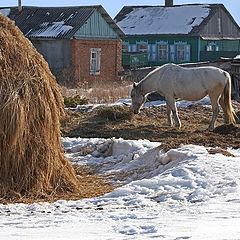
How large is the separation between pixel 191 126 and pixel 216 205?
1011cm

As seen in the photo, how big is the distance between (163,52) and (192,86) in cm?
3261

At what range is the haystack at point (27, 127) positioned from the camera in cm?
953

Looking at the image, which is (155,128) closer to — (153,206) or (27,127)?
(27,127)

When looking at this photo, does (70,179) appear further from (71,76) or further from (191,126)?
(71,76)

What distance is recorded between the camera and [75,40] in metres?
37.2

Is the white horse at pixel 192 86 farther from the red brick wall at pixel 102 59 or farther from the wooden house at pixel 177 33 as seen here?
the wooden house at pixel 177 33

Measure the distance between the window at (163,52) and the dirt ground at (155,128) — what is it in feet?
93.1

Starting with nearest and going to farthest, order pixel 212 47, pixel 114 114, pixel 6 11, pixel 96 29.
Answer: pixel 114 114 < pixel 96 29 < pixel 6 11 < pixel 212 47

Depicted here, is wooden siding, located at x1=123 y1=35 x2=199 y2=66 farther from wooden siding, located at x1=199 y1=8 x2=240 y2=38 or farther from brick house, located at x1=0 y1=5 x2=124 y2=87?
brick house, located at x1=0 y1=5 x2=124 y2=87

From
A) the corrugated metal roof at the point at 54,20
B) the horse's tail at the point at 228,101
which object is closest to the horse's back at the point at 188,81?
the horse's tail at the point at 228,101

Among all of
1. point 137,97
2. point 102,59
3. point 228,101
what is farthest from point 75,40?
point 228,101

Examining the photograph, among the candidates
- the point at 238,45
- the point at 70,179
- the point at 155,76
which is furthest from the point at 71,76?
the point at 70,179

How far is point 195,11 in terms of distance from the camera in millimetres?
52156

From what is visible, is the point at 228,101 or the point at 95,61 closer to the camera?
the point at 228,101
